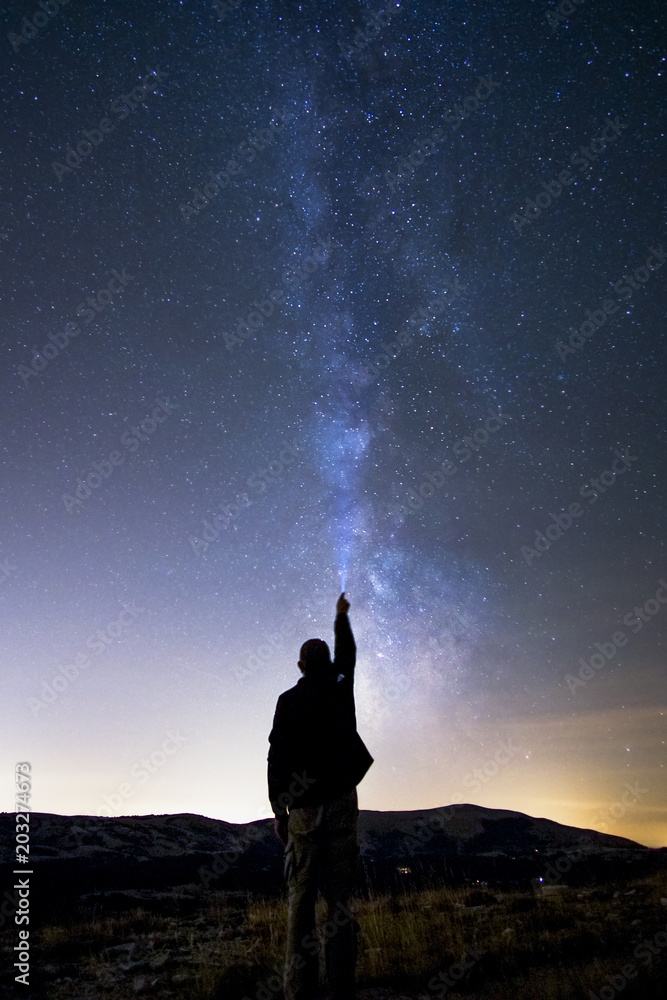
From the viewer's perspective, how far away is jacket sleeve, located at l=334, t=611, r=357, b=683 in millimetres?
3983

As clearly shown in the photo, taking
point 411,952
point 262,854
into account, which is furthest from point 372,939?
point 262,854

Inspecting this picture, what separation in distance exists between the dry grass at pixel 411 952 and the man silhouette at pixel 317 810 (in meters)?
1.51

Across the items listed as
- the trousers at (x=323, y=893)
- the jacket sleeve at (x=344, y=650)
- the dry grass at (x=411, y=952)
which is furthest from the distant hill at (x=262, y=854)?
the jacket sleeve at (x=344, y=650)

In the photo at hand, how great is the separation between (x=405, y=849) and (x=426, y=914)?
3642cm

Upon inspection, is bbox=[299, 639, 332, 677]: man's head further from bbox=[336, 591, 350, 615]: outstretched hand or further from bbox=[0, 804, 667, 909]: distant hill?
bbox=[0, 804, 667, 909]: distant hill

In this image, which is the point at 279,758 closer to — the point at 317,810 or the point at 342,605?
the point at 317,810

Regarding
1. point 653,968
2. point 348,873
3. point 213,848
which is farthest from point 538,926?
point 213,848

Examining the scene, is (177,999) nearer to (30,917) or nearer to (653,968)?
(653,968)

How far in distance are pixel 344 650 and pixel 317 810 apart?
1023 millimetres

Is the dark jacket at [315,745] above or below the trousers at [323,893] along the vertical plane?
above

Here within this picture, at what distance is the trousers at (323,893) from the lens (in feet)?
10.8

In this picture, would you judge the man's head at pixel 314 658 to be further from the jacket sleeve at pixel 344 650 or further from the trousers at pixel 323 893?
the trousers at pixel 323 893

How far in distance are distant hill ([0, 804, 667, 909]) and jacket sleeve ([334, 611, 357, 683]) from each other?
3524 mm

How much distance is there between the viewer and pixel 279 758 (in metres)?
3.71
